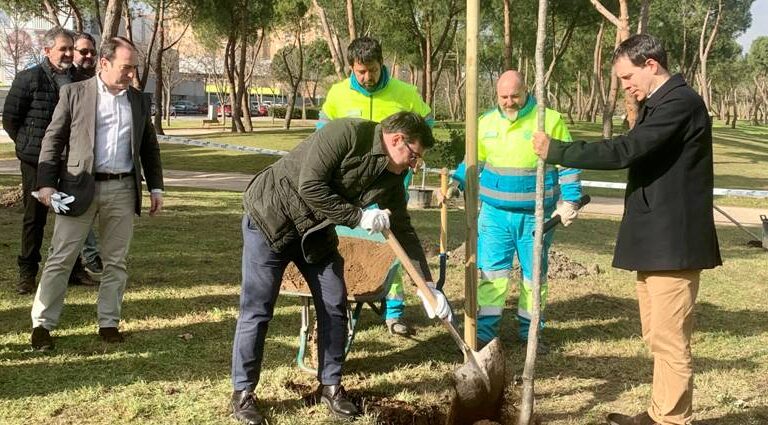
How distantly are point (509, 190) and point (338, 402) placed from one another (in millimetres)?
1651

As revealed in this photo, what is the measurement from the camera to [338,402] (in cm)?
352

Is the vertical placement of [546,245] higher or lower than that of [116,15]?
lower

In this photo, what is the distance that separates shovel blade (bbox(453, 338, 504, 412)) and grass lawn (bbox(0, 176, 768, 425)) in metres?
0.36

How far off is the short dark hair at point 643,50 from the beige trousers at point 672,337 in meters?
0.89

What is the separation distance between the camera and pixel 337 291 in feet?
11.4

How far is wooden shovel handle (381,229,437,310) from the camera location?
313cm

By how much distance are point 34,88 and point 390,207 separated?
114 inches

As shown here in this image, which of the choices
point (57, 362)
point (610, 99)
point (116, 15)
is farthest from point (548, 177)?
point (610, 99)

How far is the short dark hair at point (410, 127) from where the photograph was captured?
9.93 ft

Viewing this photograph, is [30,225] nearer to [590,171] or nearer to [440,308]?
[440,308]

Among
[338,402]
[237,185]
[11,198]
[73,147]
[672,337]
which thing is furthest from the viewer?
[237,185]

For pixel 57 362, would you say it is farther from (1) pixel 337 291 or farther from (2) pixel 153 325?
(1) pixel 337 291

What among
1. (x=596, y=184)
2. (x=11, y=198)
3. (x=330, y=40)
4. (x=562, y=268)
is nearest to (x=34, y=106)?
(x=562, y=268)

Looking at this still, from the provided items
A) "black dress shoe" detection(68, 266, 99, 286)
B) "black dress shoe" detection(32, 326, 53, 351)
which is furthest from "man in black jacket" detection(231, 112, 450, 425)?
"black dress shoe" detection(68, 266, 99, 286)
